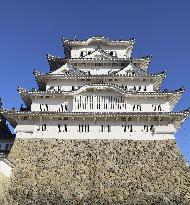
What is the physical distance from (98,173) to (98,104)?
26.4ft

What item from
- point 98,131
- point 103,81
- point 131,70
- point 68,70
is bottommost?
point 98,131

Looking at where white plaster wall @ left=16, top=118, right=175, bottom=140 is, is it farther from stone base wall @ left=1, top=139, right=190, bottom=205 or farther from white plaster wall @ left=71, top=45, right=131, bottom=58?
white plaster wall @ left=71, top=45, right=131, bottom=58

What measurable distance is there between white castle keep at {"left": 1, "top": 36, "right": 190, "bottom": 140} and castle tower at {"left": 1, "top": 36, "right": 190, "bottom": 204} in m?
0.10

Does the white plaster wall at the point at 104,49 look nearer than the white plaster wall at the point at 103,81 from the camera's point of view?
No

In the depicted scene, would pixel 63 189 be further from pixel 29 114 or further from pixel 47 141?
pixel 29 114

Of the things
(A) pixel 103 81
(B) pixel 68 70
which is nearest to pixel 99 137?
(A) pixel 103 81

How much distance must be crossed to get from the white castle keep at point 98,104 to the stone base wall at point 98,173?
4.05ft

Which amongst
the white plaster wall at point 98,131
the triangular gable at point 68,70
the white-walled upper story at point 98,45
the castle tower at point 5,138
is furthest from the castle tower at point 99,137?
the castle tower at point 5,138

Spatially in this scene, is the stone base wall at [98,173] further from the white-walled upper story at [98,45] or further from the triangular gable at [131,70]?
the white-walled upper story at [98,45]

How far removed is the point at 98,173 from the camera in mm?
31094

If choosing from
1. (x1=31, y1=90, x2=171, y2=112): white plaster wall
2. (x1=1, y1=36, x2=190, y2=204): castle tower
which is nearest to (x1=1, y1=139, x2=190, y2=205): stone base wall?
(x1=1, y1=36, x2=190, y2=204): castle tower

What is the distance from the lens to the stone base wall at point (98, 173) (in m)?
29.2

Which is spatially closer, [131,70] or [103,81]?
[103,81]

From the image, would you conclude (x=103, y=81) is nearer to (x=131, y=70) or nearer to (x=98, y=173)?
(x=131, y=70)
